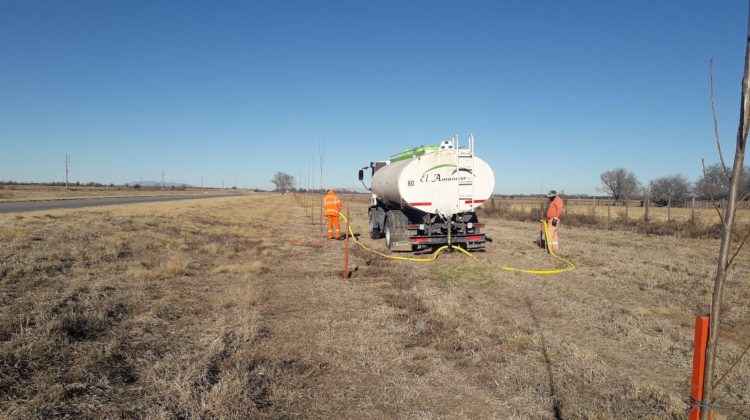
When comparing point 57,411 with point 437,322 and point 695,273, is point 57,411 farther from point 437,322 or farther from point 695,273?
point 695,273

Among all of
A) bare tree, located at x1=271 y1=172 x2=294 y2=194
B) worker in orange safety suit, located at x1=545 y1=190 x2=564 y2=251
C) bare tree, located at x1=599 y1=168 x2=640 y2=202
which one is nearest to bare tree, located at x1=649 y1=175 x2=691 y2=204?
bare tree, located at x1=599 y1=168 x2=640 y2=202

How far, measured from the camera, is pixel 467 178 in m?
12.2

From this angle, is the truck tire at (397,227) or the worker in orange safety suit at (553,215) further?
the truck tire at (397,227)

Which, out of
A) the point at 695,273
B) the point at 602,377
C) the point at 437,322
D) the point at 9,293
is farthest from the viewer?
the point at 695,273

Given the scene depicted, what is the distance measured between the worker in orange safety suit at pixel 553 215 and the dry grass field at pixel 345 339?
2292 mm

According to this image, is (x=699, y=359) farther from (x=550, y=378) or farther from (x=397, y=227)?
(x=397, y=227)

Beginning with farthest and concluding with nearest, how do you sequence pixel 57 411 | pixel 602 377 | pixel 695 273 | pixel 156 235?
1. pixel 156 235
2. pixel 695 273
3. pixel 602 377
4. pixel 57 411

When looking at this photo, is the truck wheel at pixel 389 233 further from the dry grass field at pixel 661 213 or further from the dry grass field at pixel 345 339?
the dry grass field at pixel 661 213

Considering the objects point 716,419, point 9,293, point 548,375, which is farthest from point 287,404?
point 9,293

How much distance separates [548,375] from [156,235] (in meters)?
13.1

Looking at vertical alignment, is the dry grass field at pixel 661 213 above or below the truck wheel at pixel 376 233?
above

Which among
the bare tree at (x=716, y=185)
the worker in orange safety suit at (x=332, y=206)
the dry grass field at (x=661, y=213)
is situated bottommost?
the dry grass field at (x=661, y=213)

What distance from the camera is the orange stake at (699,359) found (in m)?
2.26

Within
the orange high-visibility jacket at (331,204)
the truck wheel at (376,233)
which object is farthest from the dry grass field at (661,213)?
the orange high-visibility jacket at (331,204)
